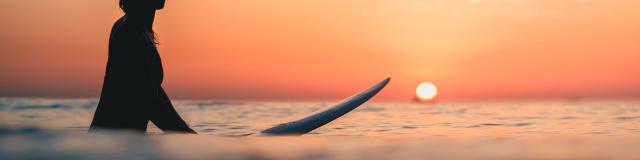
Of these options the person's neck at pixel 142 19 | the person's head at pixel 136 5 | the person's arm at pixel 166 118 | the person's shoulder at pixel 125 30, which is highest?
the person's head at pixel 136 5

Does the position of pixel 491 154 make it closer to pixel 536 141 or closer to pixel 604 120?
pixel 536 141

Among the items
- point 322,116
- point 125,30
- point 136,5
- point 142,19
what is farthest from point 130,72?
point 322,116

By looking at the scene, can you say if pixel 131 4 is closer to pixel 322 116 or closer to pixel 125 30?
pixel 125 30

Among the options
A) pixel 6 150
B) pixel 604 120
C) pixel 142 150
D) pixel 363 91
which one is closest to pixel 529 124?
pixel 604 120

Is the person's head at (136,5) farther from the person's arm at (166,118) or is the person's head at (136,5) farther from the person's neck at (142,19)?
the person's arm at (166,118)

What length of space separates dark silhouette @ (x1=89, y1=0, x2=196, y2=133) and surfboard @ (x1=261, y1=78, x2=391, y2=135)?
64.0 inches

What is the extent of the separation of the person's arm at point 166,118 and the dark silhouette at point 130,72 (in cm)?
20

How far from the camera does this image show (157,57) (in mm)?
7391

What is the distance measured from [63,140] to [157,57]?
1.14 meters

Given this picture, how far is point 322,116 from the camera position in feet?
31.0

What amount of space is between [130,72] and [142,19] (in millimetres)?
509

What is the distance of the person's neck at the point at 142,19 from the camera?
731cm

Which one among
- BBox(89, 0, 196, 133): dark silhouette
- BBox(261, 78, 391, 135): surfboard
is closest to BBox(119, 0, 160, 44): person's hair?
BBox(89, 0, 196, 133): dark silhouette

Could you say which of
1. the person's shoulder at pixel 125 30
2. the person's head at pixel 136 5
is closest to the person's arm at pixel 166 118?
the person's shoulder at pixel 125 30
